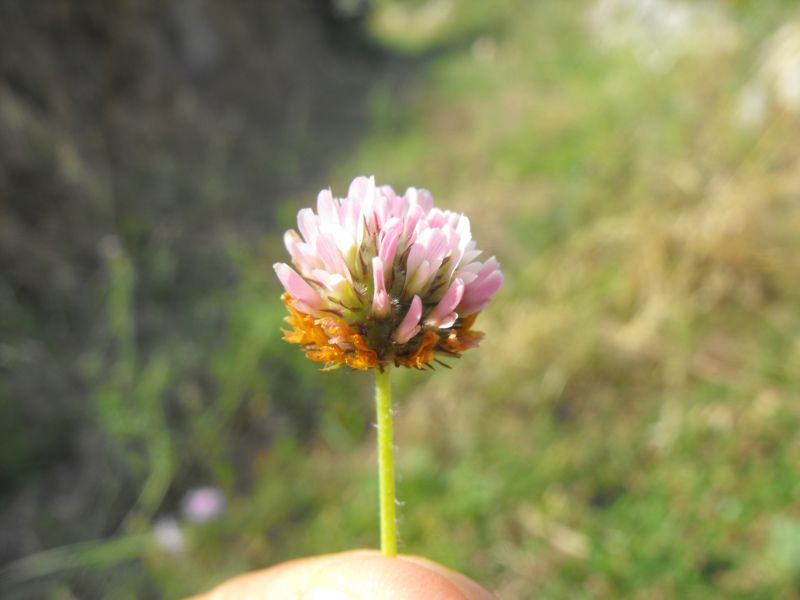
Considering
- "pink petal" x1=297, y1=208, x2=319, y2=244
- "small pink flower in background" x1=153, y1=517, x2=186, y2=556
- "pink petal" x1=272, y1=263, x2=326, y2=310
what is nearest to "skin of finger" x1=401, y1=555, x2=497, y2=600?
"pink petal" x1=272, y1=263, x2=326, y2=310

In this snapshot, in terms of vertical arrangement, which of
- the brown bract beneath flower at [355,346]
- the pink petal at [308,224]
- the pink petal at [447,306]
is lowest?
the brown bract beneath flower at [355,346]

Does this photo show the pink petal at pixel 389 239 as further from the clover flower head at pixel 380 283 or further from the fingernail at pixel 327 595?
the fingernail at pixel 327 595

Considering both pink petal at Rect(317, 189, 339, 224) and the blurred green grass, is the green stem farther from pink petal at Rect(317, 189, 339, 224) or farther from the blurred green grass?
the blurred green grass

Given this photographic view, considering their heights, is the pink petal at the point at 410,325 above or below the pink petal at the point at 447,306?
below

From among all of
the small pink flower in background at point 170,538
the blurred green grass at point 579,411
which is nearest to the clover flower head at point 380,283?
the blurred green grass at point 579,411

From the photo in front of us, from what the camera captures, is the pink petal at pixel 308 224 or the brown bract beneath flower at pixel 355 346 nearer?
the brown bract beneath flower at pixel 355 346

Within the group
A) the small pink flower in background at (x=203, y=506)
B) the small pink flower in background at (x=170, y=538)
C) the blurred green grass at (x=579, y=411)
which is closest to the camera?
the blurred green grass at (x=579, y=411)

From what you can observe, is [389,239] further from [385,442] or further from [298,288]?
[385,442]
